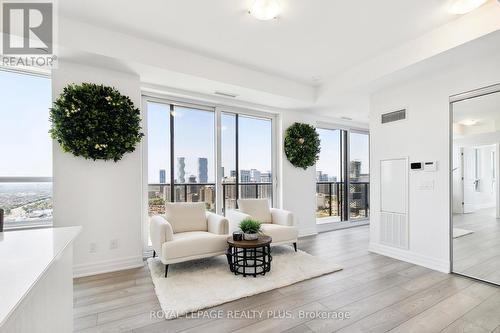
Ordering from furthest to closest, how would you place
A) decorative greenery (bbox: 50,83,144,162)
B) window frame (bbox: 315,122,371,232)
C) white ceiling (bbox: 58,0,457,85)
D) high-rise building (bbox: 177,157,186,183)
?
window frame (bbox: 315,122,371,232) < high-rise building (bbox: 177,157,186,183) < decorative greenery (bbox: 50,83,144,162) < white ceiling (bbox: 58,0,457,85)

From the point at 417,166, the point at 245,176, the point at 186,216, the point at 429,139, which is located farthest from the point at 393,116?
the point at 186,216

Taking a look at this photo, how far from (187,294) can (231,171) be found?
2456 mm

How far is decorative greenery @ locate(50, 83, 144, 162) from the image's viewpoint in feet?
9.37

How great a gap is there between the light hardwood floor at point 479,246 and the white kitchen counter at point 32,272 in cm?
401

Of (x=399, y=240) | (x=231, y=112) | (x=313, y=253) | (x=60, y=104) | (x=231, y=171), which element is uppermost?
(x=231, y=112)

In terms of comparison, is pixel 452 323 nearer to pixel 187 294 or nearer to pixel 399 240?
pixel 399 240

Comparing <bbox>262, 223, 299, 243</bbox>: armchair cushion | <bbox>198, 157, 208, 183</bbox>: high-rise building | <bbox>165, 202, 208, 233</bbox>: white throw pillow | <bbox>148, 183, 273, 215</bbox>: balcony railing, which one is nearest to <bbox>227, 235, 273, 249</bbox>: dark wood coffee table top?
<bbox>262, 223, 299, 243</bbox>: armchair cushion

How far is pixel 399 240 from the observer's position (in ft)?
12.2

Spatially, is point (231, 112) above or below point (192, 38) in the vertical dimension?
below

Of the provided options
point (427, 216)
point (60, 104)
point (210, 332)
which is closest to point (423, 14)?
point (427, 216)

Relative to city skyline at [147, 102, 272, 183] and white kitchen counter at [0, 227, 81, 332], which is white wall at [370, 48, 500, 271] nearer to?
city skyline at [147, 102, 272, 183]

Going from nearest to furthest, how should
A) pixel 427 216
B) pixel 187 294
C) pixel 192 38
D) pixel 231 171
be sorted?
pixel 187 294 < pixel 192 38 < pixel 427 216 < pixel 231 171

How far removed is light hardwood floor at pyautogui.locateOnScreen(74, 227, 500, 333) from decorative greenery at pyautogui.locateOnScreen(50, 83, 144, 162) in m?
1.54

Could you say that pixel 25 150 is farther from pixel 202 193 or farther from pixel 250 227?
pixel 250 227
